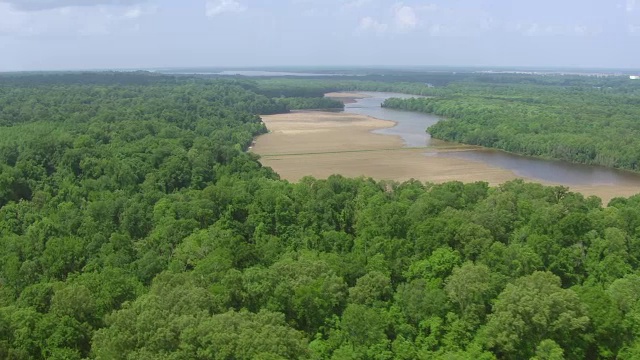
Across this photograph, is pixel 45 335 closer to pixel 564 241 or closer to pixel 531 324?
pixel 531 324

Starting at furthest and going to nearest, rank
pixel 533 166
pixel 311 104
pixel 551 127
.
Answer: pixel 311 104 < pixel 551 127 < pixel 533 166

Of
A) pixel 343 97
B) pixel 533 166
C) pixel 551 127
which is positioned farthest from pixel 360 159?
pixel 343 97

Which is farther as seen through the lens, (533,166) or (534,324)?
(533,166)

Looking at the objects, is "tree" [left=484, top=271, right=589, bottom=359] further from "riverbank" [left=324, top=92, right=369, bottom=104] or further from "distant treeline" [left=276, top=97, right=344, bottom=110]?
"riverbank" [left=324, top=92, right=369, bottom=104]

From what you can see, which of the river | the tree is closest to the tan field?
the river

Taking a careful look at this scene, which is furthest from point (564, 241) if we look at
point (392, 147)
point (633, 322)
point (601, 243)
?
point (392, 147)

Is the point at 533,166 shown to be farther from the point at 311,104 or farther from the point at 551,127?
the point at 311,104
